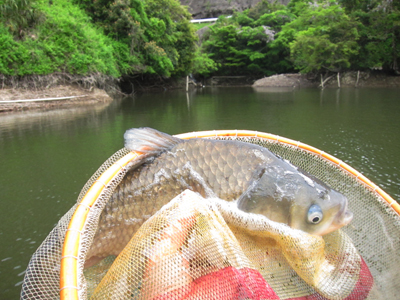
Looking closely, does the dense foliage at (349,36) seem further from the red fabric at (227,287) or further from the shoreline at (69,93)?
the red fabric at (227,287)

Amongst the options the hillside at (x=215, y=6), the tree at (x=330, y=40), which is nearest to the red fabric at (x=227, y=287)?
the tree at (x=330, y=40)

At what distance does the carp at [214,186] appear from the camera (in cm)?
212

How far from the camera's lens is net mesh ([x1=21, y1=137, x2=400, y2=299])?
163 cm

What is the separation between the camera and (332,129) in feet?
31.8

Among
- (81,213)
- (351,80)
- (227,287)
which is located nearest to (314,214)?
(227,287)

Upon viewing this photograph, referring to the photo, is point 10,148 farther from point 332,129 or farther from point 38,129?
point 332,129

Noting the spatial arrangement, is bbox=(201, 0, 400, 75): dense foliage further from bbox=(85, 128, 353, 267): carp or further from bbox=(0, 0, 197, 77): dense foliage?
bbox=(85, 128, 353, 267): carp

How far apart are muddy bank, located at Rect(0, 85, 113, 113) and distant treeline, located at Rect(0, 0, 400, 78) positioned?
124 centimetres

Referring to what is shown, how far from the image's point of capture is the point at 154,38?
2786 centimetres

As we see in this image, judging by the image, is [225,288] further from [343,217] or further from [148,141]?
[148,141]

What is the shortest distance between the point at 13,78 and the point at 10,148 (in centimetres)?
1230

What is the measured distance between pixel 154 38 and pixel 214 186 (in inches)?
1117

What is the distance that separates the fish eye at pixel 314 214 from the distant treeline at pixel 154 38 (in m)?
20.5

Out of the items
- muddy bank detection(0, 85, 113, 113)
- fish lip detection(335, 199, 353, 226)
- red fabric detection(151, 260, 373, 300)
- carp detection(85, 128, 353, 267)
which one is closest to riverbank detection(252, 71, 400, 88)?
muddy bank detection(0, 85, 113, 113)
